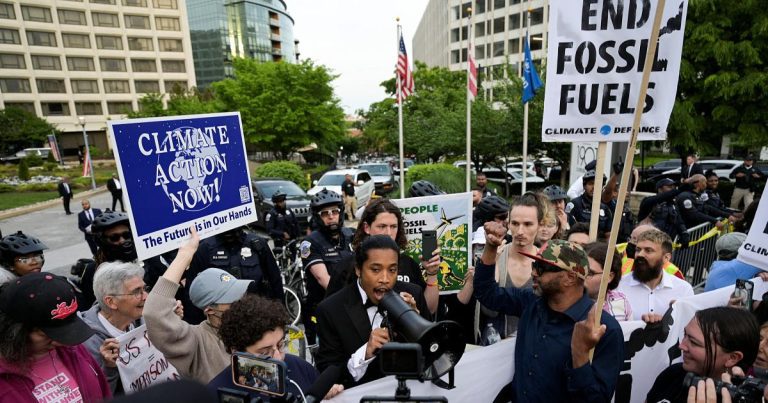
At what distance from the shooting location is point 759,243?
3074mm

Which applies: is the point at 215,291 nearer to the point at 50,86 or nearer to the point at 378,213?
the point at 378,213

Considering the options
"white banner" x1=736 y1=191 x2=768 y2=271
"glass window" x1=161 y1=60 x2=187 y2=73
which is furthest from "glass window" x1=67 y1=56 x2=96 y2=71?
"white banner" x1=736 y1=191 x2=768 y2=271

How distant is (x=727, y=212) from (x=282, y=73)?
89.2 feet

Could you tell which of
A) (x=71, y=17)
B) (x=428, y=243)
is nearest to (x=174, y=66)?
(x=71, y=17)

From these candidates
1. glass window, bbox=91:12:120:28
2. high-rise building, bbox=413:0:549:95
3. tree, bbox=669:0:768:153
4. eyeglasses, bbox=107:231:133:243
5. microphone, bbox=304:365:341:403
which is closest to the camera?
microphone, bbox=304:365:341:403

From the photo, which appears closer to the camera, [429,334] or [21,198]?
[429,334]

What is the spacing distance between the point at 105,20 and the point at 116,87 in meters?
9.12

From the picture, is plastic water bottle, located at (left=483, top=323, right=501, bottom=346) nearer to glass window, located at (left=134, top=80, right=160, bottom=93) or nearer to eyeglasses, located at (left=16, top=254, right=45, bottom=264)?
eyeglasses, located at (left=16, top=254, right=45, bottom=264)

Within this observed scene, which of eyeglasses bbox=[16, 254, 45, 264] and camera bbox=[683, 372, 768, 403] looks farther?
eyeglasses bbox=[16, 254, 45, 264]

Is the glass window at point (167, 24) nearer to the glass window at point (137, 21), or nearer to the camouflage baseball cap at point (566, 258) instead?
the glass window at point (137, 21)

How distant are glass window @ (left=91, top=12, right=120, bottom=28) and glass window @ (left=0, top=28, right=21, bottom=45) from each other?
897cm

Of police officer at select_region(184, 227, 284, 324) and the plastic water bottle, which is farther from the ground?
police officer at select_region(184, 227, 284, 324)

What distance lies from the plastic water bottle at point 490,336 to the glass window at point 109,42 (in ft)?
240

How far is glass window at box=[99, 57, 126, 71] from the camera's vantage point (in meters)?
60.5
